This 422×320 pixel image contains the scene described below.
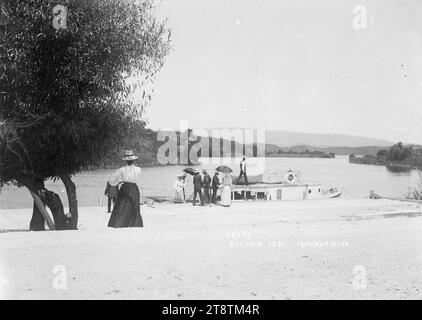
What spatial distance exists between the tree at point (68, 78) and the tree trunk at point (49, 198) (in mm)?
23

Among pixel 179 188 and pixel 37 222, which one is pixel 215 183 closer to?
pixel 179 188

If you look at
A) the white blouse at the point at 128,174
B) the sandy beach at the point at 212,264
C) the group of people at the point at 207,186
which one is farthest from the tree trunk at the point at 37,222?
the group of people at the point at 207,186

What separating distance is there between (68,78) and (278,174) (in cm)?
2490

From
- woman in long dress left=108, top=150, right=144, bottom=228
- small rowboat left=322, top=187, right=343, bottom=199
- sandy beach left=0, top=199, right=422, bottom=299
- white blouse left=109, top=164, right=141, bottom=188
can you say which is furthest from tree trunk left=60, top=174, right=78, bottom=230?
small rowboat left=322, top=187, right=343, bottom=199

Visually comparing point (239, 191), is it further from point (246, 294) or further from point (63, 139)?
point (246, 294)

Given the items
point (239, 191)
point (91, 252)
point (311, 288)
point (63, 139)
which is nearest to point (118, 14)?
point (63, 139)

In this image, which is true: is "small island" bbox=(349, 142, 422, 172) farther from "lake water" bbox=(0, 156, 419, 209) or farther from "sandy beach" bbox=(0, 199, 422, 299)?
"sandy beach" bbox=(0, 199, 422, 299)

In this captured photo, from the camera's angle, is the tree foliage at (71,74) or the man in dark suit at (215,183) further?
the man in dark suit at (215,183)

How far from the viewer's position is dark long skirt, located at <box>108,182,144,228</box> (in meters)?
10.5

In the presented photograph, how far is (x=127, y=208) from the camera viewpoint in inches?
419

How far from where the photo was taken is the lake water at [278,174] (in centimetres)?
1916

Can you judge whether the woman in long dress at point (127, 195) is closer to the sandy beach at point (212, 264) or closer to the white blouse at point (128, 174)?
the white blouse at point (128, 174)

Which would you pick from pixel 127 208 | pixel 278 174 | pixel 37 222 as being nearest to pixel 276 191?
pixel 278 174
